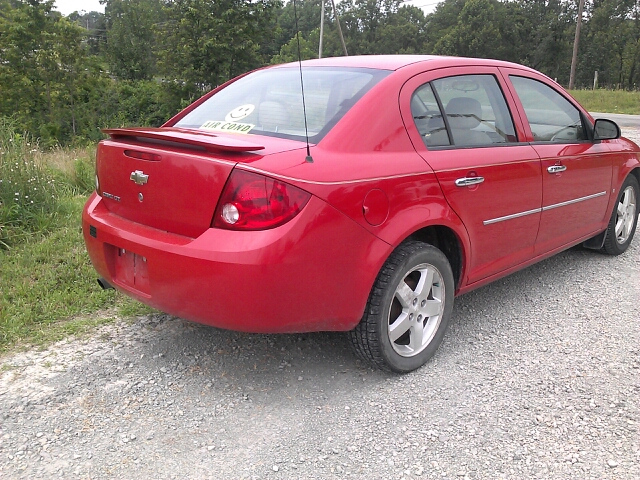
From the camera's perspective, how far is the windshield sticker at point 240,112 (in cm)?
310

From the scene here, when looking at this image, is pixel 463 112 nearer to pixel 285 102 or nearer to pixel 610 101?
pixel 285 102

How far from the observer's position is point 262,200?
237 cm

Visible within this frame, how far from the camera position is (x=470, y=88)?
11.1 ft

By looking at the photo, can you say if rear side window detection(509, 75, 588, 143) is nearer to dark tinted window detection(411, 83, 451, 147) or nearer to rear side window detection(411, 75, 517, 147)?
rear side window detection(411, 75, 517, 147)

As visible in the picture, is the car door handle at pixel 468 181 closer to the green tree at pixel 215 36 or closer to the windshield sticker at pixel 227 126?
the windshield sticker at pixel 227 126

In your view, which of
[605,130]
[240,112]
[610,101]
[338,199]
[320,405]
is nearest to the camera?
[338,199]

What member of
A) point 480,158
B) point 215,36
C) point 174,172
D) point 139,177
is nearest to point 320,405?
point 174,172

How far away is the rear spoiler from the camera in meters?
2.45

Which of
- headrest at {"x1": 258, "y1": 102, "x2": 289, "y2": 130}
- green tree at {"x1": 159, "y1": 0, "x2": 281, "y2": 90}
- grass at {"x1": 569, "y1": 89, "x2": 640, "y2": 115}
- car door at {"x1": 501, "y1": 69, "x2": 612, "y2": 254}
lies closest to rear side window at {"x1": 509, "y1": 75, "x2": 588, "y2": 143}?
car door at {"x1": 501, "y1": 69, "x2": 612, "y2": 254}

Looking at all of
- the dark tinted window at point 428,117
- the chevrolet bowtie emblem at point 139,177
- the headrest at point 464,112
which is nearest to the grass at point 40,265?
the chevrolet bowtie emblem at point 139,177

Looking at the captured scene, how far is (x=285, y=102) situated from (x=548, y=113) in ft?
6.61

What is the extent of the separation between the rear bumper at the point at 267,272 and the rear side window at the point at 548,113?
177cm

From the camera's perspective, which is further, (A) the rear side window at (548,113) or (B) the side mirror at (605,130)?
(B) the side mirror at (605,130)

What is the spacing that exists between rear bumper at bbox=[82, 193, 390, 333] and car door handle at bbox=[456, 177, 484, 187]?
2.20 feet
